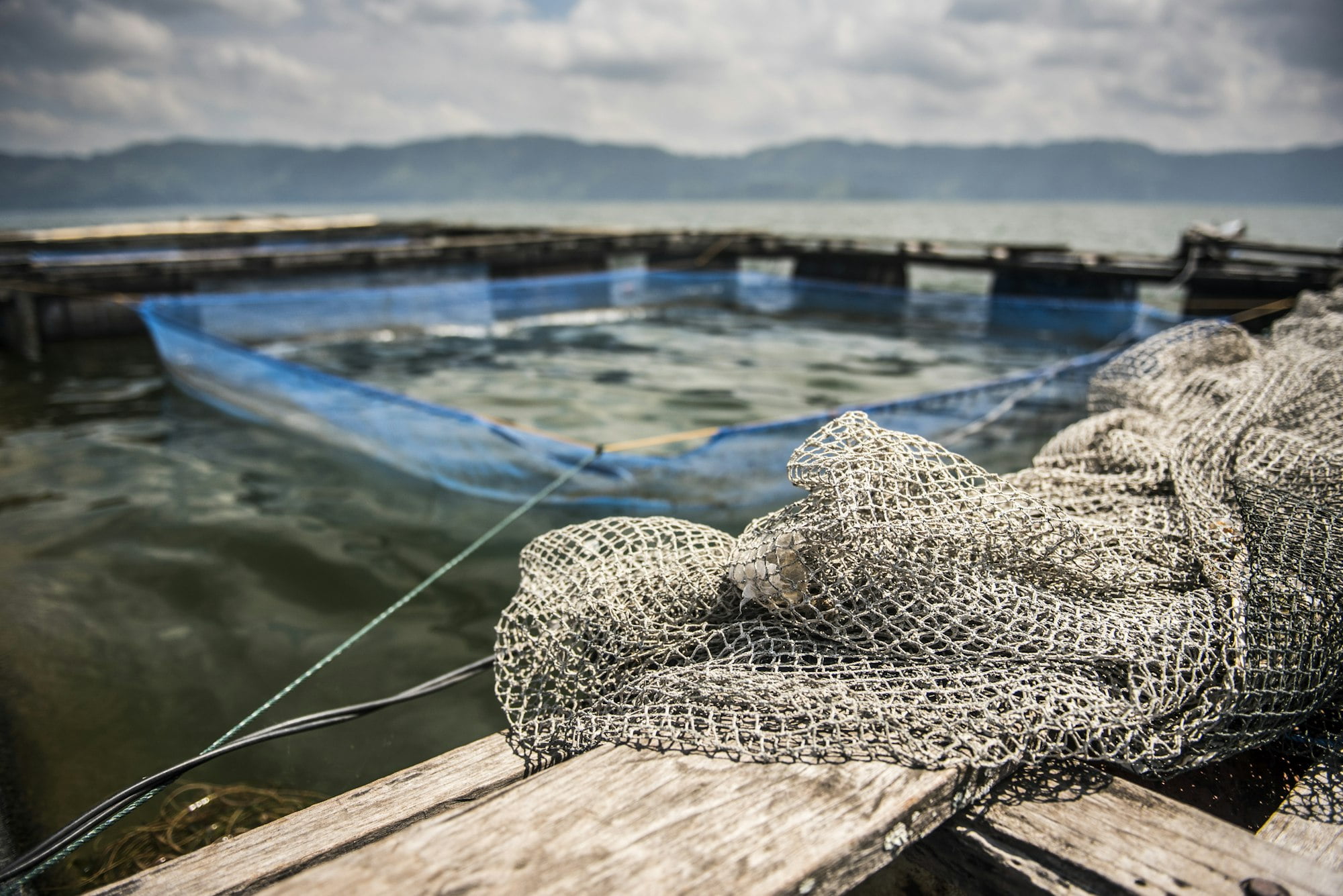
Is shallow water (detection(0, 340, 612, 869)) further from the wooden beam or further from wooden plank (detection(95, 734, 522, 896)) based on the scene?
the wooden beam

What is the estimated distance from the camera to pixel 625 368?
10.9 m

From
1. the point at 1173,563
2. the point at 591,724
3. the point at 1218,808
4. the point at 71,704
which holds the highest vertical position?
the point at 1173,563

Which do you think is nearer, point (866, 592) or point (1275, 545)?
point (866, 592)

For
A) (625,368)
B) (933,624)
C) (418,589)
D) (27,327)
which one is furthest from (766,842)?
(27,327)

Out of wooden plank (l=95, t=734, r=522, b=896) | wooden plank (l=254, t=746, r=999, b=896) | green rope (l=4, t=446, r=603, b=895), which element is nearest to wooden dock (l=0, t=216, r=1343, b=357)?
green rope (l=4, t=446, r=603, b=895)

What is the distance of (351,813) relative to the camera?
162 centimetres

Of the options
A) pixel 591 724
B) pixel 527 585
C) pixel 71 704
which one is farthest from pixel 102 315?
pixel 591 724

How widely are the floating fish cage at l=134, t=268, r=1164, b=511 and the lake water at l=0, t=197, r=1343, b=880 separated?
1.25ft

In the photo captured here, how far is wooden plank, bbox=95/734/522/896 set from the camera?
144 centimetres

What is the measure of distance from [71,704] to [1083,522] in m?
4.53

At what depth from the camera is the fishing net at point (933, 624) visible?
1.53 metres

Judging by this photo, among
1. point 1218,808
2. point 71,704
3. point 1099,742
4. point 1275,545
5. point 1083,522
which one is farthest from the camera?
point 71,704

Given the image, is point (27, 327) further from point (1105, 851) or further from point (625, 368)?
point (1105, 851)

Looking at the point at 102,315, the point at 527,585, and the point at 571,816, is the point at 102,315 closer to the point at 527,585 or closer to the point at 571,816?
the point at 527,585
